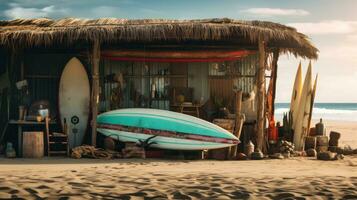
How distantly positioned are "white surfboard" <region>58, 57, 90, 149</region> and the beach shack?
63 millimetres

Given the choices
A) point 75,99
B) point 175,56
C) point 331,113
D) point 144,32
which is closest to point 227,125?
point 175,56

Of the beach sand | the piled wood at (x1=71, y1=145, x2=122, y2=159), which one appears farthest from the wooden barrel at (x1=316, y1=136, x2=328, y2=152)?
the piled wood at (x1=71, y1=145, x2=122, y2=159)

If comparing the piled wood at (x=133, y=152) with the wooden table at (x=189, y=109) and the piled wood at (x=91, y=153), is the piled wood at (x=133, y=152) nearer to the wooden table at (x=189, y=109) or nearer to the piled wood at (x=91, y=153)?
the piled wood at (x=91, y=153)

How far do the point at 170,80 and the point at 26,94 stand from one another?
3.35m

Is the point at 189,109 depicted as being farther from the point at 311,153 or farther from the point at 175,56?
the point at 311,153

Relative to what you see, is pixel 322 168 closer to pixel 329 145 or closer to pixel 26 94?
pixel 329 145

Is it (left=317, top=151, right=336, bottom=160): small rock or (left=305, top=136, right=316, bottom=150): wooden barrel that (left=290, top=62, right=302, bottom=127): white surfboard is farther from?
(left=317, top=151, right=336, bottom=160): small rock

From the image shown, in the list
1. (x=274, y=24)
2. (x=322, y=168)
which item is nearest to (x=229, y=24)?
(x=274, y=24)

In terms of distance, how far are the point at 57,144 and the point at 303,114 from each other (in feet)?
18.1

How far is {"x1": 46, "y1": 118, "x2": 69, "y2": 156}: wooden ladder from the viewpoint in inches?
416

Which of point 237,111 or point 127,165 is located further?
point 237,111

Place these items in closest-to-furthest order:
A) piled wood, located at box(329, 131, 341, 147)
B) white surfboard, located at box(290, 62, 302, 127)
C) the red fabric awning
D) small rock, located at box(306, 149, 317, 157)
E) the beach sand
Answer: the beach sand < small rock, located at box(306, 149, 317, 157) < the red fabric awning < piled wood, located at box(329, 131, 341, 147) < white surfboard, located at box(290, 62, 302, 127)

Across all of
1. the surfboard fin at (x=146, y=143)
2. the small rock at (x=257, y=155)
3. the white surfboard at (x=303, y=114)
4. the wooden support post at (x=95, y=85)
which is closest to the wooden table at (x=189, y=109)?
the surfboard fin at (x=146, y=143)

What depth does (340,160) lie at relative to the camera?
34.2 feet
